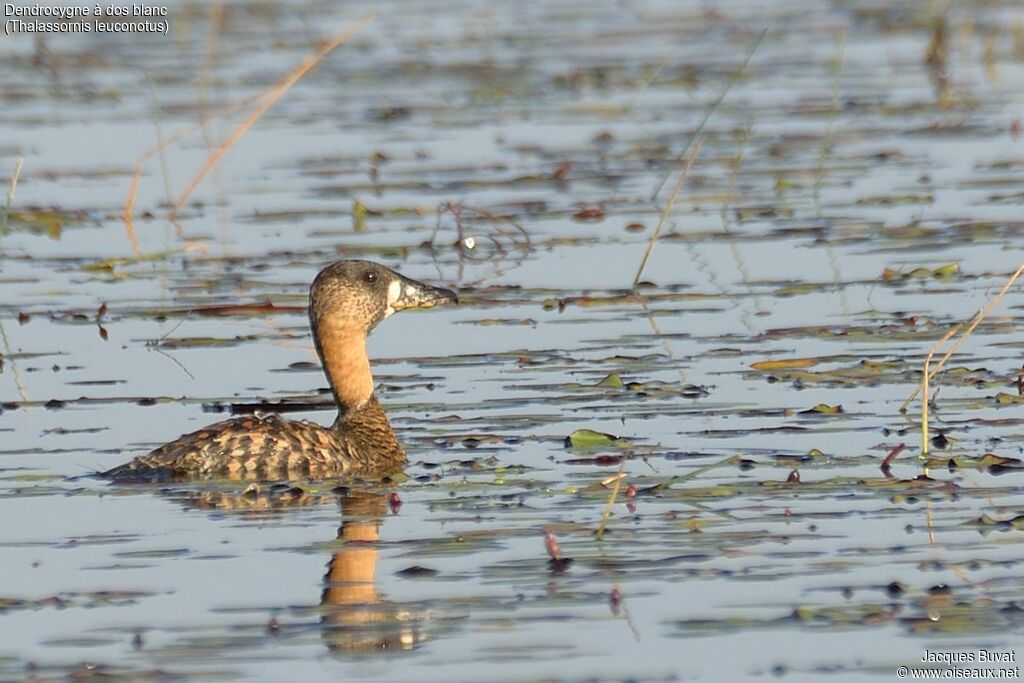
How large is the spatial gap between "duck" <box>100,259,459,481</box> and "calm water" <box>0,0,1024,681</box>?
0.51ft

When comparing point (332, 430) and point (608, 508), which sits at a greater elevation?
point (332, 430)

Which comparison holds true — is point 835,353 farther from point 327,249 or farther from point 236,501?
point 327,249

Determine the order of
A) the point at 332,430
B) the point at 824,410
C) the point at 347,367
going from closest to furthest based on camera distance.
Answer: the point at 332,430 < the point at 824,410 < the point at 347,367

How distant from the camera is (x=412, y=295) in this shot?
35.3 feet

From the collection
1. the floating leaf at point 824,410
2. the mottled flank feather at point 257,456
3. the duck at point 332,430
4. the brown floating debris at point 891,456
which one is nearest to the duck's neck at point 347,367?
the duck at point 332,430

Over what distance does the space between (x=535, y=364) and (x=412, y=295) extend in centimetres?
91

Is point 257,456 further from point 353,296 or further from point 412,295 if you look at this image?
point 412,295

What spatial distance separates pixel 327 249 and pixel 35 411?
410cm

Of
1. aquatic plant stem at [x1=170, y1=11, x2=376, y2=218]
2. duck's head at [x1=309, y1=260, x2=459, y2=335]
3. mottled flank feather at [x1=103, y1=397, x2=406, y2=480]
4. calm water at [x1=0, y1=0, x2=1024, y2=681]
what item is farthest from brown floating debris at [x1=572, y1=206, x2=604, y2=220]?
mottled flank feather at [x1=103, y1=397, x2=406, y2=480]

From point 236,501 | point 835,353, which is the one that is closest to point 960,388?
point 835,353

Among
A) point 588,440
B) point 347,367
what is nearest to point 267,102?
point 347,367

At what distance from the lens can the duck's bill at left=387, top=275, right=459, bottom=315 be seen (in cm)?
1068

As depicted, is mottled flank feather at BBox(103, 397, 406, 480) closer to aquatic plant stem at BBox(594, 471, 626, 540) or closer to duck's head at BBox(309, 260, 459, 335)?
duck's head at BBox(309, 260, 459, 335)

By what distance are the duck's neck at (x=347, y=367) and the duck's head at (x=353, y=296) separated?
3cm
